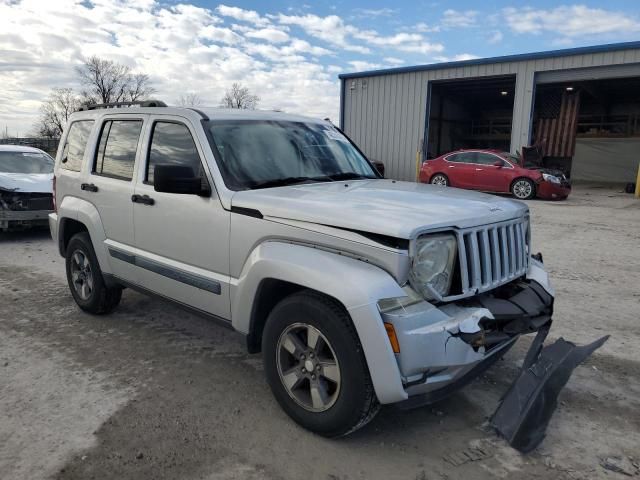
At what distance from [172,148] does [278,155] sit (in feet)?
2.69

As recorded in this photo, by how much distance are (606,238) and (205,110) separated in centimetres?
802

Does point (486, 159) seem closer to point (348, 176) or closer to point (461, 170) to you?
point (461, 170)

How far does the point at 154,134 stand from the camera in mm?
4055

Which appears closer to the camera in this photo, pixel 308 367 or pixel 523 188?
pixel 308 367

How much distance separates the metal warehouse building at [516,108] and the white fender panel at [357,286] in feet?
60.4

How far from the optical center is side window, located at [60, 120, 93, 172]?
4883 mm

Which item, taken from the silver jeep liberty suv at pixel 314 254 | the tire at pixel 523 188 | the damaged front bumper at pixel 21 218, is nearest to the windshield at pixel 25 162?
the damaged front bumper at pixel 21 218

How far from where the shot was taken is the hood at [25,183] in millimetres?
8680

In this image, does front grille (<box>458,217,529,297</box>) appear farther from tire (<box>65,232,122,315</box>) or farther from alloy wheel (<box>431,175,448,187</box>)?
alloy wheel (<box>431,175,448,187</box>)

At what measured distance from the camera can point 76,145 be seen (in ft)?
16.5

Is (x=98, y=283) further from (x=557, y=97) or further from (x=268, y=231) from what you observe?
(x=557, y=97)

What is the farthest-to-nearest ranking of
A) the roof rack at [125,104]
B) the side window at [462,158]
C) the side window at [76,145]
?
1. the side window at [462,158]
2. the side window at [76,145]
3. the roof rack at [125,104]

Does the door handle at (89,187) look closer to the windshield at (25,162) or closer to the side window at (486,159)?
the windshield at (25,162)

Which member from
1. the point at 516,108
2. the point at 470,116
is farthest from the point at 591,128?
the point at 516,108
